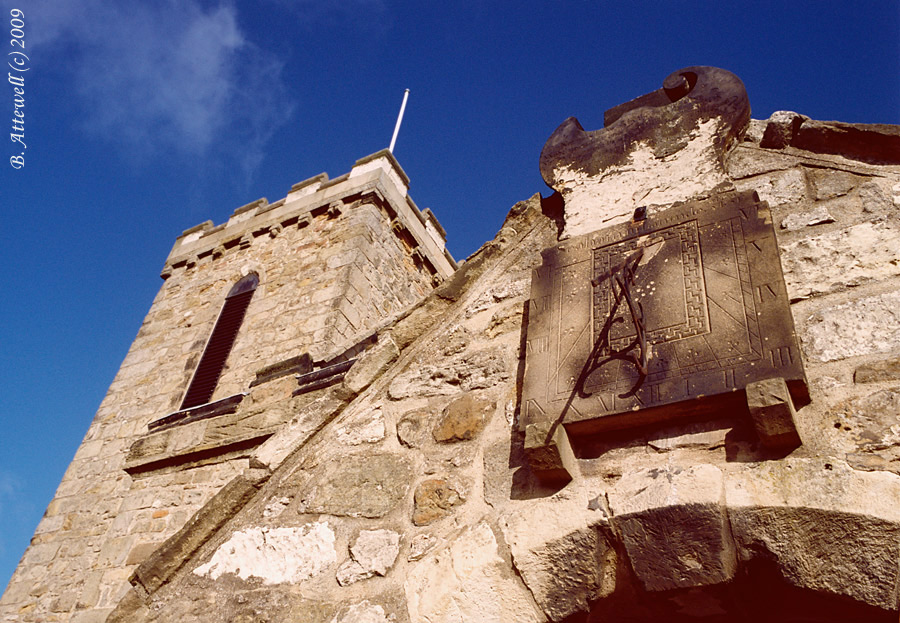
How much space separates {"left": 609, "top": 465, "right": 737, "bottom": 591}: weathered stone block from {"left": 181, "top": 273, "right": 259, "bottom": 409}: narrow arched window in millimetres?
8194

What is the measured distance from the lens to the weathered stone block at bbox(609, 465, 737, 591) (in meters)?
1.75

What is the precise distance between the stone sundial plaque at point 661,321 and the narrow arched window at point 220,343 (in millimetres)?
7677

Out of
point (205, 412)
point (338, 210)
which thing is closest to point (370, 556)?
point (205, 412)

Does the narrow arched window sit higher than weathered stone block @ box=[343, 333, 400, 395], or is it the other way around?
the narrow arched window

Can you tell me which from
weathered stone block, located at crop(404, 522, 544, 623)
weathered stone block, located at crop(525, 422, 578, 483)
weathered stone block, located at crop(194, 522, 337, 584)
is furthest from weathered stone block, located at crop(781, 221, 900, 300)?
weathered stone block, located at crop(194, 522, 337, 584)

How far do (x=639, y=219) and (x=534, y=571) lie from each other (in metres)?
1.39

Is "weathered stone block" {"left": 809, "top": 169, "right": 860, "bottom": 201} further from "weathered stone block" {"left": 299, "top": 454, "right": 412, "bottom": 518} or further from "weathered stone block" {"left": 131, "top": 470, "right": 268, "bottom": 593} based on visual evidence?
"weathered stone block" {"left": 131, "top": 470, "right": 268, "bottom": 593}

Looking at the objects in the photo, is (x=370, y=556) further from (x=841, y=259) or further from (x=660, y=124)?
(x=660, y=124)

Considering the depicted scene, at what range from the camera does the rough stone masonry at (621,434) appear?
5.82 feet

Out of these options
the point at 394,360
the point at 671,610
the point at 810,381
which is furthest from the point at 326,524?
the point at 810,381

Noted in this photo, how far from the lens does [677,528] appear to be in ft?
5.97

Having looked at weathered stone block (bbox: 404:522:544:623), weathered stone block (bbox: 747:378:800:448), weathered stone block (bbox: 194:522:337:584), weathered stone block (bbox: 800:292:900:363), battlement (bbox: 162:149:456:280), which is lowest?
weathered stone block (bbox: 404:522:544:623)

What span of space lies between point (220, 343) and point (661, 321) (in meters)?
8.80

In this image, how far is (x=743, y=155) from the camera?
2826mm
